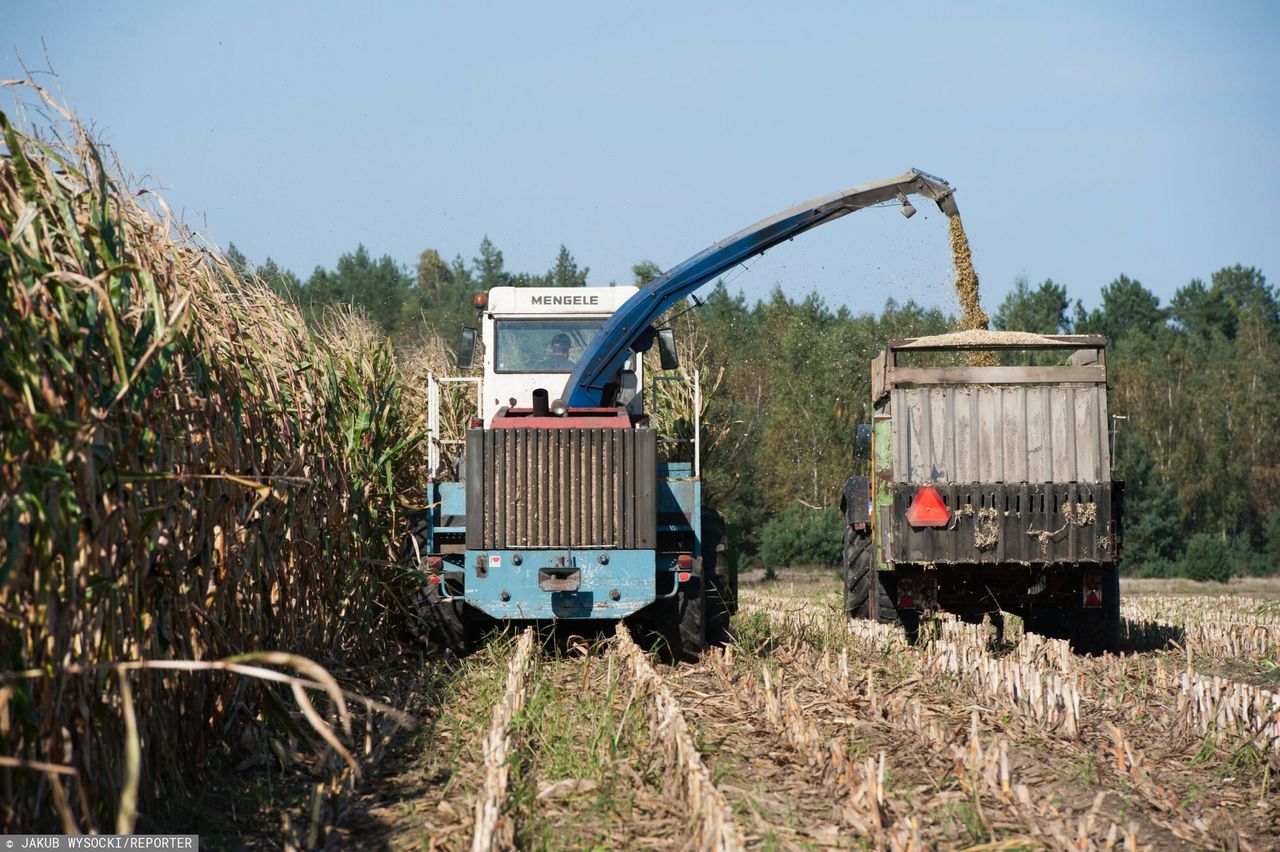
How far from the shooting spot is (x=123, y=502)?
17.3 ft

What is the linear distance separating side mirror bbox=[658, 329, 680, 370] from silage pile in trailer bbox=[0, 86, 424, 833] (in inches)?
150

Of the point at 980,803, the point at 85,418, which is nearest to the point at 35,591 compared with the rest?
the point at 85,418

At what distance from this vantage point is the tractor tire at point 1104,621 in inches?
441

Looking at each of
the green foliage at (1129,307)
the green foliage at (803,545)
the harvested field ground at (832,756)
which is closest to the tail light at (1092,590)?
the harvested field ground at (832,756)

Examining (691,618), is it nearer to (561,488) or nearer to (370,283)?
(561,488)

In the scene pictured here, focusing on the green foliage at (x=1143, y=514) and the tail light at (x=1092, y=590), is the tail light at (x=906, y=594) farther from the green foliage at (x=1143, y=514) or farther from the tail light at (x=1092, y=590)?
the green foliage at (x=1143, y=514)

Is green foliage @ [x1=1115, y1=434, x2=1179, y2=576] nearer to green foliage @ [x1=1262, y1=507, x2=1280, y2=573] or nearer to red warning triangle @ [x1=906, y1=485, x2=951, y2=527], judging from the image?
green foliage @ [x1=1262, y1=507, x2=1280, y2=573]

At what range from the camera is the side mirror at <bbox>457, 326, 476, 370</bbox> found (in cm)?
1219

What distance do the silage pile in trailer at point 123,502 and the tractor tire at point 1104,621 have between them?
6.21 m

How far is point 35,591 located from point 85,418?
2.40 feet

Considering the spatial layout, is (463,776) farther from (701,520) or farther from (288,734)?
(701,520)

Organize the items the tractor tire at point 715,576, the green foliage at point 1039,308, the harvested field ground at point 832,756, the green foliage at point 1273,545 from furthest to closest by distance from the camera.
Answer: the green foliage at point 1039,308, the green foliage at point 1273,545, the tractor tire at point 715,576, the harvested field ground at point 832,756

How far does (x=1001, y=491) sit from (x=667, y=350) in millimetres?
3133

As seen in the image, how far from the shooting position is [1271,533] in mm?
39781
